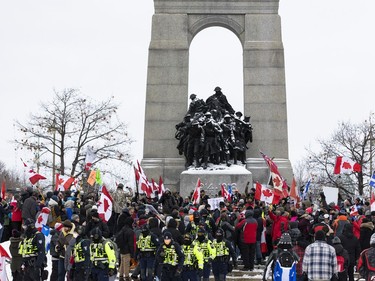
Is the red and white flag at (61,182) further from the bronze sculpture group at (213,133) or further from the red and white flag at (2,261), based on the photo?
the red and white flag at (2,261)

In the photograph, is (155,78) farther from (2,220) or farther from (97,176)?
(2,220)

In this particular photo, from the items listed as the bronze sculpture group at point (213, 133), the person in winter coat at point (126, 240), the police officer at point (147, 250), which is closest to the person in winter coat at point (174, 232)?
the police officer at point (147, 250)

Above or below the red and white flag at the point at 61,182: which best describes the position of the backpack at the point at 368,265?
below

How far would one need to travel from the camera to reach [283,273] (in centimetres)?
1386

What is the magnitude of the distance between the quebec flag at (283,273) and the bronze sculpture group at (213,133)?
19.5m

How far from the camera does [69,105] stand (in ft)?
159

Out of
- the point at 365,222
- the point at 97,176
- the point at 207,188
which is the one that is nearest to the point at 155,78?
the point at 207,188

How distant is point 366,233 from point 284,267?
5.63 meters

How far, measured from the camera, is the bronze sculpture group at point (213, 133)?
33.6 m

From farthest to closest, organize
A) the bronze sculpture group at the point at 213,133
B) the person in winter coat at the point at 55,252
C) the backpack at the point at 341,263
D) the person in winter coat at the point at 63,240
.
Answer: the bronze sculpture group at the point at 213,133 → the person in winter coat at the point at 55,252 → the person in winter coat at the point at 63,240 → the backpack at the point at 341,263

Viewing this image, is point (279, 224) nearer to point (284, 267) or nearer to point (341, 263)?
point (341, 263)

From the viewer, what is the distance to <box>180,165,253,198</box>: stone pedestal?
3284 cm

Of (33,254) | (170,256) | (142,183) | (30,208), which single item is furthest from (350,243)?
(142,183)

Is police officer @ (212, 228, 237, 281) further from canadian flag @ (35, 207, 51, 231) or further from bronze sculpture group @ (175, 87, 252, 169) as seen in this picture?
bronze sculpture group @ (175, 87, 252, 169)
